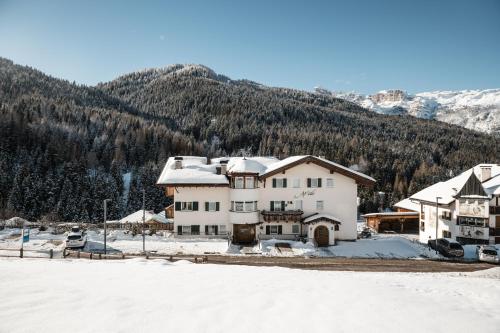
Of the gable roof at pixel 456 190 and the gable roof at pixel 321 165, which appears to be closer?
the gable roof at pixel 321 165

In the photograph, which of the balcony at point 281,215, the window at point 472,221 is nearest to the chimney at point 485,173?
the window at point 472,221

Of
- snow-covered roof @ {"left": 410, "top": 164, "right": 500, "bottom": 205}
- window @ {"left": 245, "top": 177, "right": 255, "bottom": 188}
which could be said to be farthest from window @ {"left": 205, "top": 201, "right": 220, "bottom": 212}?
snow-covered roof @ {"left": 410, "top": 164, "right": 500, "bottom": 205}

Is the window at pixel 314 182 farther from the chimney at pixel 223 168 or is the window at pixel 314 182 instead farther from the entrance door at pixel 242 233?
the chimney at pixel 223 168

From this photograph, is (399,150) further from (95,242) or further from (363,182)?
(95,242)

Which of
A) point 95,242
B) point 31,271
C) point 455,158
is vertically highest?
point 455,158

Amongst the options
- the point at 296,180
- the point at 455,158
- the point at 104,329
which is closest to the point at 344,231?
the point at 296,180

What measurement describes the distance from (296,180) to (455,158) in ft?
539

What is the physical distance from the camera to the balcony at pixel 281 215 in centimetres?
4078

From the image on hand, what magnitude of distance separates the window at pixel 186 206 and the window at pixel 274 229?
8936 mm

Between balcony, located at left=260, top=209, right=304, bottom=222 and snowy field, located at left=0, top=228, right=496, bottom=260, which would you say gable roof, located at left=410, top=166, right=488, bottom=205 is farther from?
balcony, located at left=260, top=209, right=304, bottom=222

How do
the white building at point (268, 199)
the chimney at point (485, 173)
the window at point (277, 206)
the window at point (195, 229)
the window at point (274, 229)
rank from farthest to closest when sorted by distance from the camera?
the chimney at point (485, 173) < the window at point (277, 206) < the window at point (274, 229) < the window at point (195, 229) < the white building at point (268, 199)

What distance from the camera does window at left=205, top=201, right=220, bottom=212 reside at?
41188mm

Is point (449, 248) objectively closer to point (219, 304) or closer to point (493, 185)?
point (493, 185)

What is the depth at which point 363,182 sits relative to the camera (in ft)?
138
